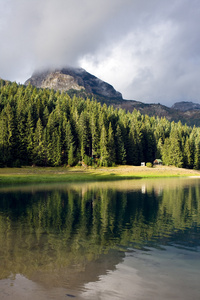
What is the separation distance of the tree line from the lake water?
69.5 meters

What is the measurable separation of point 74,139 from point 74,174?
1265 inches

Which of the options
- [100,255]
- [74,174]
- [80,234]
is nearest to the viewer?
[100,255]

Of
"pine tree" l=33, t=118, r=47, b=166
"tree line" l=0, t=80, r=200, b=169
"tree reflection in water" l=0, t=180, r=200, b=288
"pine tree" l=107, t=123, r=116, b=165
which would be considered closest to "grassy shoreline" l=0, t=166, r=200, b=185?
"pine tree" l=33, t=118, r=47, b=166

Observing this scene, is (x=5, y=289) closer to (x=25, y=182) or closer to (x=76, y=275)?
(x=76, y=275)

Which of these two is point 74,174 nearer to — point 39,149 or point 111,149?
point 39,149

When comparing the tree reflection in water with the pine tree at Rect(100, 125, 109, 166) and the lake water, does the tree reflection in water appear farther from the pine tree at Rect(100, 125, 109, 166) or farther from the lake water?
the pine tree at Rect(100, 125, 109, 166)

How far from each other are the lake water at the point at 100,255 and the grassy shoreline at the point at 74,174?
138 ft

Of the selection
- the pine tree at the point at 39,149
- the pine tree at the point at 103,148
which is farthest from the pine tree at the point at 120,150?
the pine tree at the point at 39,149

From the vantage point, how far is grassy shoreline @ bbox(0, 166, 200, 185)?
217 feet

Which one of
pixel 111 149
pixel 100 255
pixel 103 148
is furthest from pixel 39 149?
pixel 100 255

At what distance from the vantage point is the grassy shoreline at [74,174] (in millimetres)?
66000

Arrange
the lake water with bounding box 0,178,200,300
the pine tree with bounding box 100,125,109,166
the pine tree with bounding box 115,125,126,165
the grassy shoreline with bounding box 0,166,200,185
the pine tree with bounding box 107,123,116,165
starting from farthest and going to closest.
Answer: the pine tree with bounding box 115,125,126,165, the pine tree with bounding box 107,123,116,165, the pine tree with bounding box 100,125,109,166, the grassy shoreline with bounding box 0,166,200,185, the lake water with bounding box 0,178,200,300

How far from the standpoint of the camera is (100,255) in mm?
12906

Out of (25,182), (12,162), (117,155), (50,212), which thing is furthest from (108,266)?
(117,155)
